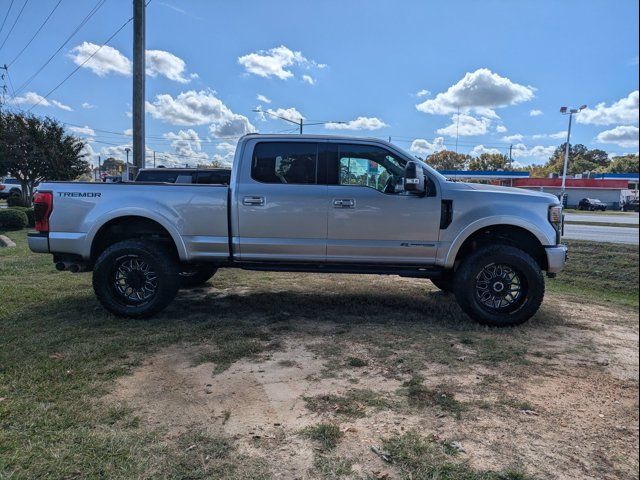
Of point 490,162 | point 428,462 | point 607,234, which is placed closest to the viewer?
point 428,462

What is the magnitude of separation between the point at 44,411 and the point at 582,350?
4555 millimetres

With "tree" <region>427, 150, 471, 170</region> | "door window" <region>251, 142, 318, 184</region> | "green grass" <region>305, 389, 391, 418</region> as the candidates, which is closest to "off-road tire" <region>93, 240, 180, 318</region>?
"door window" <region>251, 142, 318, 184</region>

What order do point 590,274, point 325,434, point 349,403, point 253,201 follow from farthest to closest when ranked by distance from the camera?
1. point 590,274
2. point 253,201
3. point 349,403
4. point 325,434

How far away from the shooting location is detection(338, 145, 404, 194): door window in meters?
5.31

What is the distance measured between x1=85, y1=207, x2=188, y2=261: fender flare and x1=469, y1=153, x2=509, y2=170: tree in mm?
87310

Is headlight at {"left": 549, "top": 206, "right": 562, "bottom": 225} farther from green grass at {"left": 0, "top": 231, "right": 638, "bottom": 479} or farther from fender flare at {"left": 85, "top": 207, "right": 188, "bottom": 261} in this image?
fender flare at {"left": 85, "top": 207, "right": 188, "bottom": 261}

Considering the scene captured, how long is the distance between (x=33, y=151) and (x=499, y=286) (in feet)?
79.8

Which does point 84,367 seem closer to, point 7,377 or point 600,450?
point 7,377

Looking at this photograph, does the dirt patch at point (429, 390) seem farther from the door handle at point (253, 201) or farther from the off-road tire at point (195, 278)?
the off-road tire at point (195, 278)

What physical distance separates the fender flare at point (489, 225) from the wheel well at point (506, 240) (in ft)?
0.39

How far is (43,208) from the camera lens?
5305mm

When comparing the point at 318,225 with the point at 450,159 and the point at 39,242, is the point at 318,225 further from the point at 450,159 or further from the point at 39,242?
the point at 450,159

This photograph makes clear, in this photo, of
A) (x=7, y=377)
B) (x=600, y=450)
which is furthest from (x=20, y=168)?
(x=600, y=450)

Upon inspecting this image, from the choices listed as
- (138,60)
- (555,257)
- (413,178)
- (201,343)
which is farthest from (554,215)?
(138,60)
